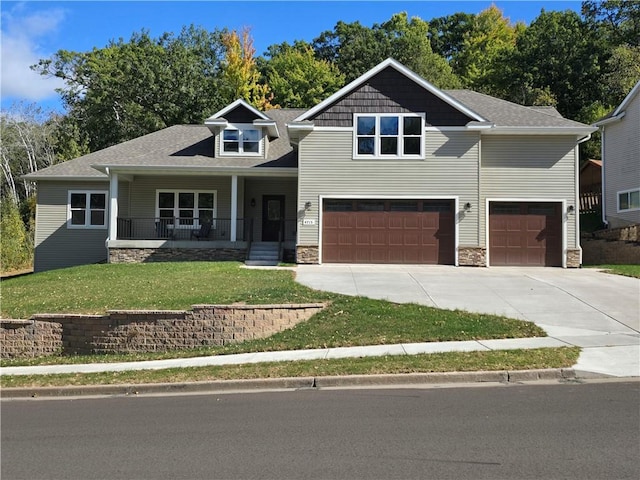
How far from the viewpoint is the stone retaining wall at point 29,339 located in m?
11.8

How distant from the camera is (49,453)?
17.5 feet

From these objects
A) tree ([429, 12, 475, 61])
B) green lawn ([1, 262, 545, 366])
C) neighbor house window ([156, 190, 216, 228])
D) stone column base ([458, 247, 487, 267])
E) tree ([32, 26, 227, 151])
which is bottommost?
green lawn ([1, 262, 545, 366])

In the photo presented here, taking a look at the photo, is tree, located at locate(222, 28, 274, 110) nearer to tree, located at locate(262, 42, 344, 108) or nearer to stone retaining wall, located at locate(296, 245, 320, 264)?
tree, located at locate(262, 42, 344, 108)

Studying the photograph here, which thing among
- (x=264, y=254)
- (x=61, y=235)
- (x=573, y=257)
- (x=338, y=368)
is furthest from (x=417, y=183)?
(x=61, y=235)

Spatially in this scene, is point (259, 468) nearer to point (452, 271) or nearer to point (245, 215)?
point (452, 271)

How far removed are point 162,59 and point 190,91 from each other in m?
3.70

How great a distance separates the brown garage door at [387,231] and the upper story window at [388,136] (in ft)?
6.18

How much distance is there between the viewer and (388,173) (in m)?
20.8

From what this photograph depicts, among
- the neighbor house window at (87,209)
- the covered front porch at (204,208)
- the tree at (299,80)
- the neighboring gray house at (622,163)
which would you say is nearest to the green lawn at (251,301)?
the covered front porch at (204,208)

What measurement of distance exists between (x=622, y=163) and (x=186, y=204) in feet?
67.5

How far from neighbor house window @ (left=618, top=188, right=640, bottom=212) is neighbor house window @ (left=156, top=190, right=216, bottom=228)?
18954mm

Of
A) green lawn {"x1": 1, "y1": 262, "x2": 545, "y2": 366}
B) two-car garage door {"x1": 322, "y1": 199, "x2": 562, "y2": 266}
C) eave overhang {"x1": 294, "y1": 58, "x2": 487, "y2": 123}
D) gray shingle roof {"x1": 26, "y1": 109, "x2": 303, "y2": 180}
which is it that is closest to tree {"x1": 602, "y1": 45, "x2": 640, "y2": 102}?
two-car garage door {"x1": 322, "y1": 199, "x2": 562, "y2": 266}

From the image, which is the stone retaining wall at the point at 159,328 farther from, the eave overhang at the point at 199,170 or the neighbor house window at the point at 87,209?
the neighbor house window at the point at 87,209

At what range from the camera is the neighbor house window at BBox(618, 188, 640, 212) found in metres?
24.3
